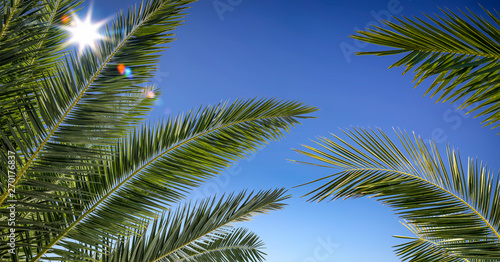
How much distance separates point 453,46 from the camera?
6.55ft

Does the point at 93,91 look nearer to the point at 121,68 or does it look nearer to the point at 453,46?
the point at 121,68

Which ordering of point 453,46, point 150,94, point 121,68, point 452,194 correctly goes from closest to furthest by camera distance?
point 453,46, point 121,68, point 452,194, point 150,94

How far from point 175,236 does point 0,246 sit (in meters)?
1.35

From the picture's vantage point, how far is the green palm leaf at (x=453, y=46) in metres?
1.90

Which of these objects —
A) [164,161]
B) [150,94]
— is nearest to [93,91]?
[164,161]

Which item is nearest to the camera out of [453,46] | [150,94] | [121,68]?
[453,46]

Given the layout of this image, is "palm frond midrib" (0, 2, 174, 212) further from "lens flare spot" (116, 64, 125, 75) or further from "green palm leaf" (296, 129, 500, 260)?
"green palm leaf" (296, 129, 500, 260)

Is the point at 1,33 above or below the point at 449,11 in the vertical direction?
above

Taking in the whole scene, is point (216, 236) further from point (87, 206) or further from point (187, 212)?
point (87, 206)

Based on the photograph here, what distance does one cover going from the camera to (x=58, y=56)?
11.5ft

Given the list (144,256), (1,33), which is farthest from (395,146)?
(1,33)

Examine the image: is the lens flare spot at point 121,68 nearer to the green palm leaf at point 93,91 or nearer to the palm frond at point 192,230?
the green palm leaf at point 93,91

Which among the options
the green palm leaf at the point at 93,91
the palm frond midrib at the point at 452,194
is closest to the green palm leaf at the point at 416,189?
the palm frond midrib at the point at 452,194

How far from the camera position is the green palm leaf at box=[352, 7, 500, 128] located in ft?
6.24
